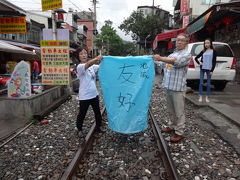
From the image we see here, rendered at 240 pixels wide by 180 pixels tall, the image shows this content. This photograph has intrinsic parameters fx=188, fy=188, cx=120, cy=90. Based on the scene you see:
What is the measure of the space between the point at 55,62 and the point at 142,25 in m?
30.8

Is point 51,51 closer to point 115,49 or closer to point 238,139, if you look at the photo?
point 238,139

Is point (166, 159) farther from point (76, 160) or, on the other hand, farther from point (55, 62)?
point (55, 62)

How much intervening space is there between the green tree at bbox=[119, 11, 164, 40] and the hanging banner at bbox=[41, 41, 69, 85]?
29.6 metres

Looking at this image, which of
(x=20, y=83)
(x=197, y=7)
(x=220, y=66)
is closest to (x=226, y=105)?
(x=220, y=66)

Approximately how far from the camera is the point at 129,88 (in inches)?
127

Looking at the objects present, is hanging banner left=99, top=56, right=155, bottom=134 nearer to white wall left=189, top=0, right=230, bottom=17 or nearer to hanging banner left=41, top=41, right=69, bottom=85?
hanging banner left=41, top=41, right=69, bottom=85

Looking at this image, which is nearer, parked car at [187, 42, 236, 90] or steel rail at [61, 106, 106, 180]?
steel rail at [61, 106, 106, 180]

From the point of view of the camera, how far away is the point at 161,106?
621 cm

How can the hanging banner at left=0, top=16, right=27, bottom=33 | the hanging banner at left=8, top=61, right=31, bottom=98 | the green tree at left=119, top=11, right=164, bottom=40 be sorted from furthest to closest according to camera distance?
the green tree at left=119, top=11, right=164, bottom=40 < the hanging banner at left=0, top=16, right=27, bottom=33 < the hanging banner at left=8, top=61, right=31, bottom=98

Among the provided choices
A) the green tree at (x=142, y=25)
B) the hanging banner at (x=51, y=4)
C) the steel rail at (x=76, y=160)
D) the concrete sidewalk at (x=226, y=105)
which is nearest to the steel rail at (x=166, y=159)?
the steel rail at (x=76, y=160)

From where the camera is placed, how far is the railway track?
2605 mm

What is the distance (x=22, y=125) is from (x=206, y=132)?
4.26m

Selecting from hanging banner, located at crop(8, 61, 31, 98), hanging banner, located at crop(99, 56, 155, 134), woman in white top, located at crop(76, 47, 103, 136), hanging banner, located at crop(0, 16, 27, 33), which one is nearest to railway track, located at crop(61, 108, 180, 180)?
hanging banner, located at crop(99, 56, 155, 134)

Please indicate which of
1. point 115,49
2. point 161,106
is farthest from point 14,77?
point 115,49
